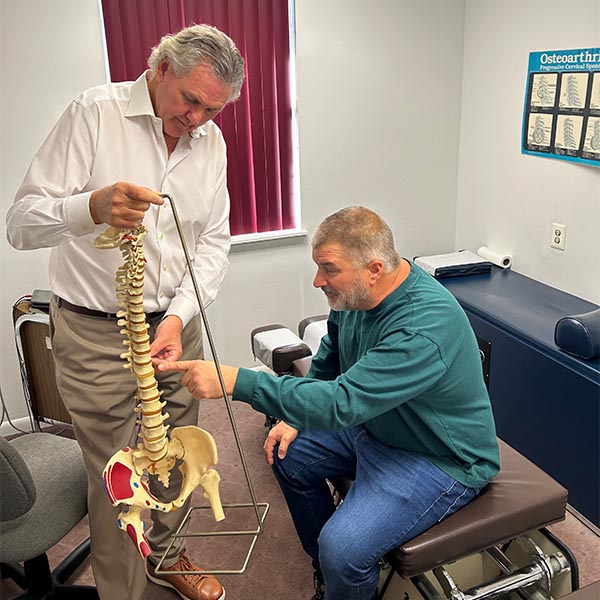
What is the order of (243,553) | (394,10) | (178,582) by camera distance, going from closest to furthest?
(178,582)
(243,553)
(394,10)

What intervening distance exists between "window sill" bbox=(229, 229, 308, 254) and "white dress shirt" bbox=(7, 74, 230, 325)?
49.4 inches

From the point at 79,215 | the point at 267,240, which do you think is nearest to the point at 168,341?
the point at 79,215

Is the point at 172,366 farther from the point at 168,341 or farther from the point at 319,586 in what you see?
the point at 319,586

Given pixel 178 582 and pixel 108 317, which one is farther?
pixel 178 582

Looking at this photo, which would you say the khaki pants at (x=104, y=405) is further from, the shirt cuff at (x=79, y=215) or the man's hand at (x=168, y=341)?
the shirt cuff at (x=79, y=215)

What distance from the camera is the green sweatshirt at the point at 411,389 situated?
147 cm

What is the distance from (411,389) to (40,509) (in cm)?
100

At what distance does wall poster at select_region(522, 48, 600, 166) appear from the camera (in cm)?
253

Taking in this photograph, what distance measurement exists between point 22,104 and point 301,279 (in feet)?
4.95

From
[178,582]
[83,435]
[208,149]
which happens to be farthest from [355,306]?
[178,582]

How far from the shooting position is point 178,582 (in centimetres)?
192

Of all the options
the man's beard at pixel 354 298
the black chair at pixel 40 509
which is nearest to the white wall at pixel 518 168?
the man's beard at pixel 354 298

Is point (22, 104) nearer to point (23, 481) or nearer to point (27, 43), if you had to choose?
point (27, 43)

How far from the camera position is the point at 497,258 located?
124 inches
